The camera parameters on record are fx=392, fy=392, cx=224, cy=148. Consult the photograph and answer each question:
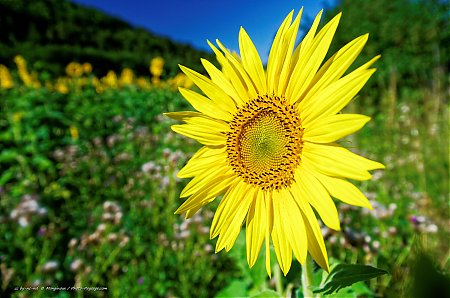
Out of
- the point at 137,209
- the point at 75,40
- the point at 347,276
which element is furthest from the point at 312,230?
the point at 75,40

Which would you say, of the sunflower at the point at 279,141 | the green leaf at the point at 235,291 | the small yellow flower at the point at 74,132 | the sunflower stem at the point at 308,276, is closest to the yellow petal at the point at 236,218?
the sunflower at the point at 279,141

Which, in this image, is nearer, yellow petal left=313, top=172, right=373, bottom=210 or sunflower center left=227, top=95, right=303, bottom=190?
yellow petal left=313, top=172, right=373, bottom=210

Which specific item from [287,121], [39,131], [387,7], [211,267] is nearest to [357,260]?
[211,267]

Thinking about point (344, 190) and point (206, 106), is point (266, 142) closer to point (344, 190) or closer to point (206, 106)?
point (206, 106)

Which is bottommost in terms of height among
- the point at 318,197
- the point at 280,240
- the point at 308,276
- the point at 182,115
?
the point at 308,276

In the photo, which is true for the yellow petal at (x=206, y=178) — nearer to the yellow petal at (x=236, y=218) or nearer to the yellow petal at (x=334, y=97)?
the yellow petal at (x=236, y=218)

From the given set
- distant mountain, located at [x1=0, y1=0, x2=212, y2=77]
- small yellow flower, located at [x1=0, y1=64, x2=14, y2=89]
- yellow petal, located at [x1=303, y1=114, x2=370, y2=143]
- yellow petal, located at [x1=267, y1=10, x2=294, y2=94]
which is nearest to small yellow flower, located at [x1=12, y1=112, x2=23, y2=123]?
small yellow flower, located at [x1=0, y1=64, x2=14, y2=89]

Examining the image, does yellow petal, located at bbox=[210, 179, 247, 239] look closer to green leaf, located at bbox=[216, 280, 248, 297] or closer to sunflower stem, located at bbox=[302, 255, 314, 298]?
sunflower stem, located at bbox=[302, 255, 314, 298]
